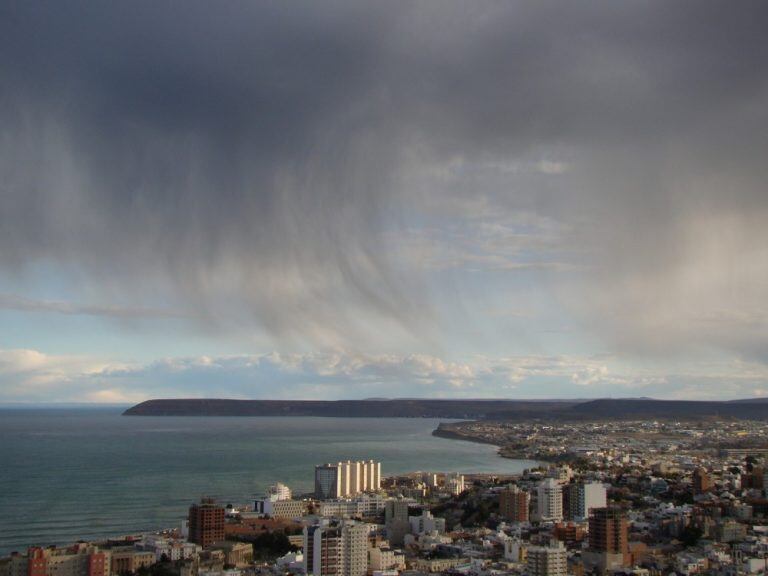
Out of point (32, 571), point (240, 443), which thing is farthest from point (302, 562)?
point (240, 443)

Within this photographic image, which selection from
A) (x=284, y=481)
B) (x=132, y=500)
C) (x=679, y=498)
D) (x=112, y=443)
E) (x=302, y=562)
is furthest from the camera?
(x=112, y=443)

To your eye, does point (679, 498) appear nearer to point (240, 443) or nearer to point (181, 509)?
point (181, 509)

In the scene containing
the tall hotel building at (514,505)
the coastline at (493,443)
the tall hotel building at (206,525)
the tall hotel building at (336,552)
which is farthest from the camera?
the coastline at (493,443)

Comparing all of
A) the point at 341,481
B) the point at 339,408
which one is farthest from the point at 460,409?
the point at 341,481

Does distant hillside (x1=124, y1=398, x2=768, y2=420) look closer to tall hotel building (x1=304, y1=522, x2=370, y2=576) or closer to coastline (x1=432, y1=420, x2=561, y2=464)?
coastline (x1=432, y1=420, x2=561, y2=464)

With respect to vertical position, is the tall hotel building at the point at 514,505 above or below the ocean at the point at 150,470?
above

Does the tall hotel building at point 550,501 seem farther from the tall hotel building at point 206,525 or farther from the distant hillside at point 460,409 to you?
the distant hillside at point 460,409

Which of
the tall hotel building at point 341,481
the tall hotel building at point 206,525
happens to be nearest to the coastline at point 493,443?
the tall hotel building at point 341,481
